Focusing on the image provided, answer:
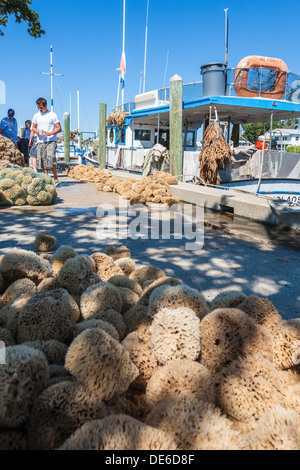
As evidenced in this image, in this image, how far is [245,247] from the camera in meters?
5.22

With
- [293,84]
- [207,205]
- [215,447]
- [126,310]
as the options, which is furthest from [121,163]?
[215,447]

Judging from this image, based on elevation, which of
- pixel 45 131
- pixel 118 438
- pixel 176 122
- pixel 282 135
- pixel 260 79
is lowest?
pixel 118 438

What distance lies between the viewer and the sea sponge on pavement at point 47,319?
1839mm

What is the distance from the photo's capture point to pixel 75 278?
2467mm

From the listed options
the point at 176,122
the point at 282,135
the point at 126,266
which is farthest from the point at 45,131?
the point at 282,135

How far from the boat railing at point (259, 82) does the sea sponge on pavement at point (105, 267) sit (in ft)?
38.4

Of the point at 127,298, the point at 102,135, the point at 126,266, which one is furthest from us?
the point at 102,135

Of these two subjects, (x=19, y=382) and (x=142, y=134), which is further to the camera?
(x=142, y=134)

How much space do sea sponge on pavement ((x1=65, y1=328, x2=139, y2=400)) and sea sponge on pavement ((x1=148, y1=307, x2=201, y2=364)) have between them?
20 cm

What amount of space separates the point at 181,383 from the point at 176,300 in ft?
1.94

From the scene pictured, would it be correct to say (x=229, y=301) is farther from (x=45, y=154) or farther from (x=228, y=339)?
(x=45, y=154)

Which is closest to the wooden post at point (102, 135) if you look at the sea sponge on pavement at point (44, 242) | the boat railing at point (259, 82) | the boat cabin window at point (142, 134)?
the boat cabin window at point (142, 134)

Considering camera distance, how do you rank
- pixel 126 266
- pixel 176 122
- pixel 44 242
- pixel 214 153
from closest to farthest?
pixel 126 266 → pixel 44 242 → pixel 176 122 → pixel 214 153
